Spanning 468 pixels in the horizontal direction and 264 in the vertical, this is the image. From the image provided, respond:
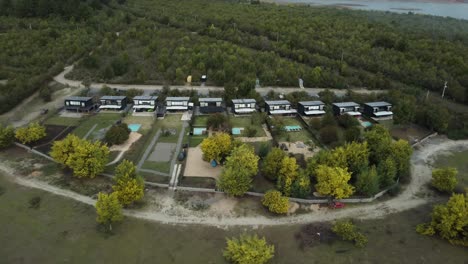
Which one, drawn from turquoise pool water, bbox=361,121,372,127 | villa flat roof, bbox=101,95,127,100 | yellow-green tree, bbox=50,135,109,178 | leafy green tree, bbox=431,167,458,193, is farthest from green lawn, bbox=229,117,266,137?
leafy green tree, bbox=431,167,458,193

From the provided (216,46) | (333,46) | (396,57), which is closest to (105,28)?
(216,46)

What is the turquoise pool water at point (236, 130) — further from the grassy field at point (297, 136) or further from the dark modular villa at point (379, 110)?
the dark modular villa at point (379, 110)

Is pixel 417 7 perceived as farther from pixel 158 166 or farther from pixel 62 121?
pixel 158 166

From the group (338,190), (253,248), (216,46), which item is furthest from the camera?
(216,46)

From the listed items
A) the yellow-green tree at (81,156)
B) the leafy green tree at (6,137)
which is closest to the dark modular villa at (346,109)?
the yellow-green tree at (81,156)

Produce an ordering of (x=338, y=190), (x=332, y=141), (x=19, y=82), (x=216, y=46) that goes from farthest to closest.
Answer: (x=216, y=46) → (x=19, y=82) → (x=332, y=141) → (x=338, y=190)

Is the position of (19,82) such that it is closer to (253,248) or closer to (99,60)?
(99,60)
